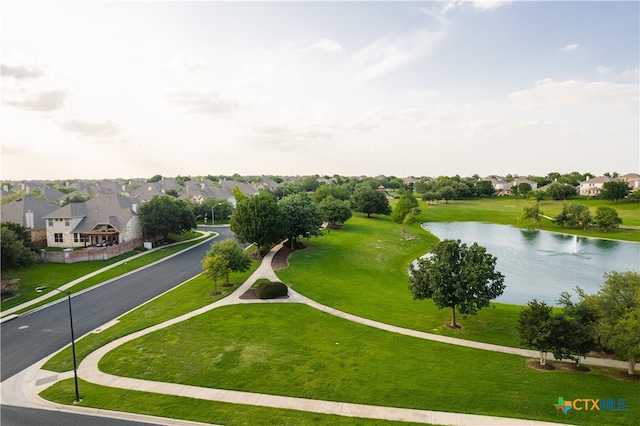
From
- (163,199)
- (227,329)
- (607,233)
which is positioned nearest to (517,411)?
(227,329)

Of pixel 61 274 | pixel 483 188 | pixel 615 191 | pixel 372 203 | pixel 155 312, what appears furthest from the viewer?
pixel 483 188

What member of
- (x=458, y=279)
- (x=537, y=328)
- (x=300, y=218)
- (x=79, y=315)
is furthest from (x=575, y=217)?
(x=79, y=315)

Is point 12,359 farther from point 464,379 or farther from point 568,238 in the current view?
point 568,238

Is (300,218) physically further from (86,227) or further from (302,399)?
(302,399)

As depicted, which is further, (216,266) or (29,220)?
(29,220)

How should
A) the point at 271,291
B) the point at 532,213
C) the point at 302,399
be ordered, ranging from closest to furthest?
the point at 302,399
the point at 271,291
the point at 532,213

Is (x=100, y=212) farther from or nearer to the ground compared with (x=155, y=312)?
farther from the ground

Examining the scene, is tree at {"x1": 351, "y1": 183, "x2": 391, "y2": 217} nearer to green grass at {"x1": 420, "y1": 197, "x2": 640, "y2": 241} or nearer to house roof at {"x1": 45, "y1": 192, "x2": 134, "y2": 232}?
green grass at {"x1": 420, "y1": 197, "x2": 640, "y2": 241}

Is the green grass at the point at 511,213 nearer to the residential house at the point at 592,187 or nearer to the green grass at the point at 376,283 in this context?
the residential house at the point at 592,187
